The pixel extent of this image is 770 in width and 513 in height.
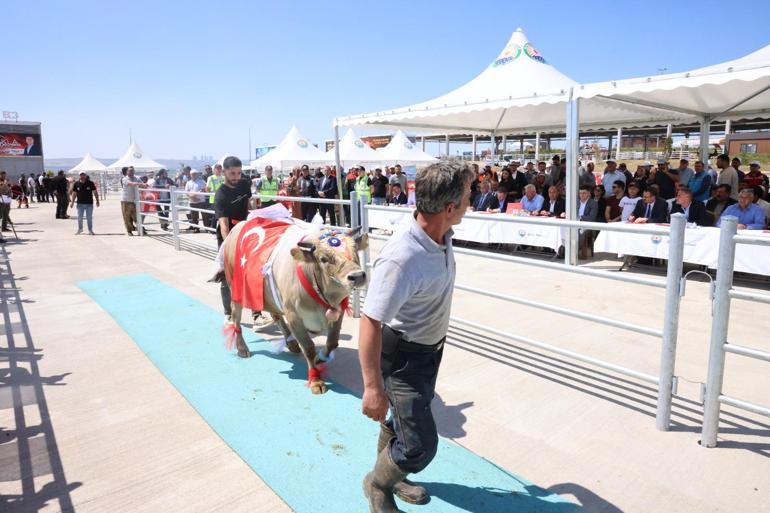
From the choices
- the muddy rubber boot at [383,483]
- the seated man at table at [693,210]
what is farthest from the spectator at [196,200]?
the muddy rubber boot at [383,483]

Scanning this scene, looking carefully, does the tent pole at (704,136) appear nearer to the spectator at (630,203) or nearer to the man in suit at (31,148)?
the spectator at (630,203)

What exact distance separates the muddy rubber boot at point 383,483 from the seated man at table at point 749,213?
6.99 metres

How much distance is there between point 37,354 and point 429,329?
424 cm

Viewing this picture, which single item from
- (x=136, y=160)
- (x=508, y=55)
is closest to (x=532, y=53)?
(x=508, y=55)

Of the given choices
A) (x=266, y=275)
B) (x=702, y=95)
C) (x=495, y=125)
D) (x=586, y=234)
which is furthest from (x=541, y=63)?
(x=266, y=275)

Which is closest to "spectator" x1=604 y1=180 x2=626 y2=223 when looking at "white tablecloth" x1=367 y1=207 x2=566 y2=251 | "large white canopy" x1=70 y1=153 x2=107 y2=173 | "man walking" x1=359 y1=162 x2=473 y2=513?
"white tablecloth" x1=367 y1=207 x2=566 y2=251

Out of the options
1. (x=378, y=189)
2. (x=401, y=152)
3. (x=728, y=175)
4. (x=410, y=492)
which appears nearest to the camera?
(x=410, y=492)

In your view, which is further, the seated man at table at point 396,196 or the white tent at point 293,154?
the white tent at point 293,154

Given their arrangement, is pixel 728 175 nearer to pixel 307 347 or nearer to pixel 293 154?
pixel 307 347

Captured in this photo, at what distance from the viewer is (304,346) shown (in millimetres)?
3834

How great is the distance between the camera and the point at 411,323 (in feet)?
6.76

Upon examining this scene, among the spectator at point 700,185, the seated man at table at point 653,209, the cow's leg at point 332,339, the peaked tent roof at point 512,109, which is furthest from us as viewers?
the peaked tent roof at point 512,109

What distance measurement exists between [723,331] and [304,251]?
2529 millimetres

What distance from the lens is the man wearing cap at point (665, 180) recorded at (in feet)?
33.2
